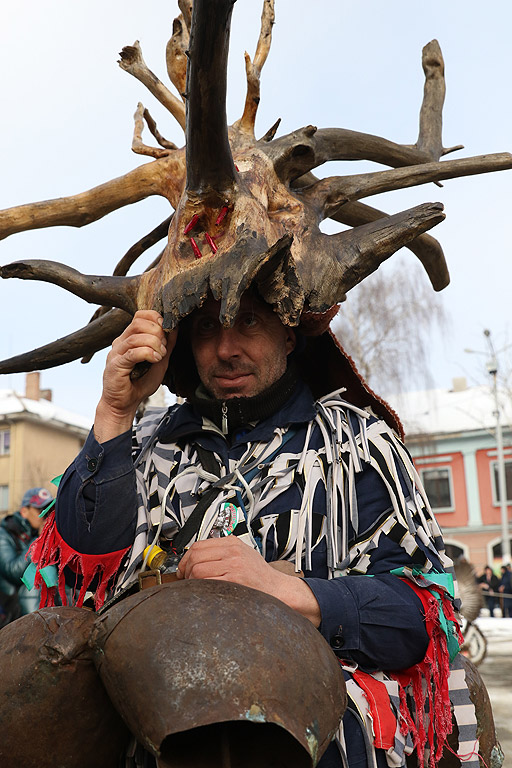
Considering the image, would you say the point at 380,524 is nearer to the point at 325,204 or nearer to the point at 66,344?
the point at 325,204

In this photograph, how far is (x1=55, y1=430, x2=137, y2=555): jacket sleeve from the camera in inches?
84.8

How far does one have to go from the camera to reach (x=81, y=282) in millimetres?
2465

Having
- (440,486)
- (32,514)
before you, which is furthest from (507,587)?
(32,514)

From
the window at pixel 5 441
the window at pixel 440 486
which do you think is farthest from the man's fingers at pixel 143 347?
the window at pixel 5 441

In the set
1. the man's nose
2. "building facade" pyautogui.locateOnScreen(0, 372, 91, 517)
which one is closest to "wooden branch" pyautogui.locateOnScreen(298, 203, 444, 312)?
the man's nose

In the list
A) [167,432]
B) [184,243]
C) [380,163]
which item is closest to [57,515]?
[167,432]

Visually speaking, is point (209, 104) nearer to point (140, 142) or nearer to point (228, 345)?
point (228, 345)

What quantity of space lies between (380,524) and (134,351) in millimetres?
861

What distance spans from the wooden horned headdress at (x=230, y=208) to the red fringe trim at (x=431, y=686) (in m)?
0.89

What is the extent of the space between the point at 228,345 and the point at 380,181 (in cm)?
78

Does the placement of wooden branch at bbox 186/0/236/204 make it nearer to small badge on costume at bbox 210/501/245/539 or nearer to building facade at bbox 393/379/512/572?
small badge on costume at bbox 210/501/245/539

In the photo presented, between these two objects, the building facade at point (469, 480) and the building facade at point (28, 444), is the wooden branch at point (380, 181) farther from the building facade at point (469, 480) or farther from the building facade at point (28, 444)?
the building facade at point (28, 444)

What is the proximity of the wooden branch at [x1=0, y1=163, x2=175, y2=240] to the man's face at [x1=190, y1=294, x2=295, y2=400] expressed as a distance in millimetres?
564

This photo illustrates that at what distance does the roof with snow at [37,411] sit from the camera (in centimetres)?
2947
